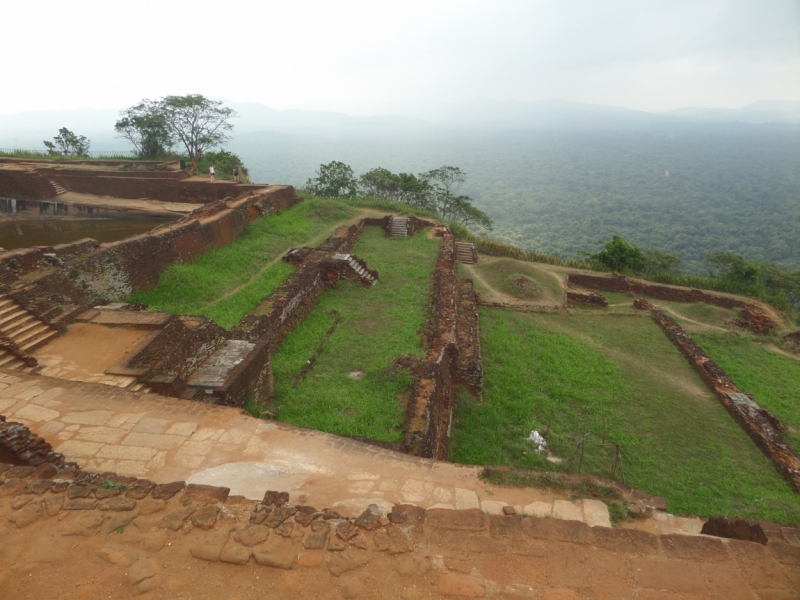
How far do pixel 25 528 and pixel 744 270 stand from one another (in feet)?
93.7

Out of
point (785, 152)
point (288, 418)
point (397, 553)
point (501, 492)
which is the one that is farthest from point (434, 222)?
point (785, 152)

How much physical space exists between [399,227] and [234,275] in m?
9.06

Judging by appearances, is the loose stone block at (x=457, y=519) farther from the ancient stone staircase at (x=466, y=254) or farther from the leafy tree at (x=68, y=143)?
the leafy tree at (x=68, y=143)

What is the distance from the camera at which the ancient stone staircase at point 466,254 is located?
1995cm

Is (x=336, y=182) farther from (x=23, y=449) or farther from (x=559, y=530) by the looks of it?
(x=559, y=530)

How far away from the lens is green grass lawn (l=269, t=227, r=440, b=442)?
6879 millimetres

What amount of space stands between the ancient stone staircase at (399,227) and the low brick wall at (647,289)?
317 inches

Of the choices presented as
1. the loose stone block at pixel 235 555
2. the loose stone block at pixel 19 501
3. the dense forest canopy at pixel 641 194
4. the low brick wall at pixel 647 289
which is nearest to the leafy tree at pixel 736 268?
the low brick wall at pixel 647 289

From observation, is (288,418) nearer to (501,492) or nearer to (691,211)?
(501,492)

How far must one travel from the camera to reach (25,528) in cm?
323

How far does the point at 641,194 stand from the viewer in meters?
110

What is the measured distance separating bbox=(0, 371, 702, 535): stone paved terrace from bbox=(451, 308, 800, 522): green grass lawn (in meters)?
3.08

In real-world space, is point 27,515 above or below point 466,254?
above

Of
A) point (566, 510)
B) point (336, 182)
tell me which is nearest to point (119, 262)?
point (566, 510)
